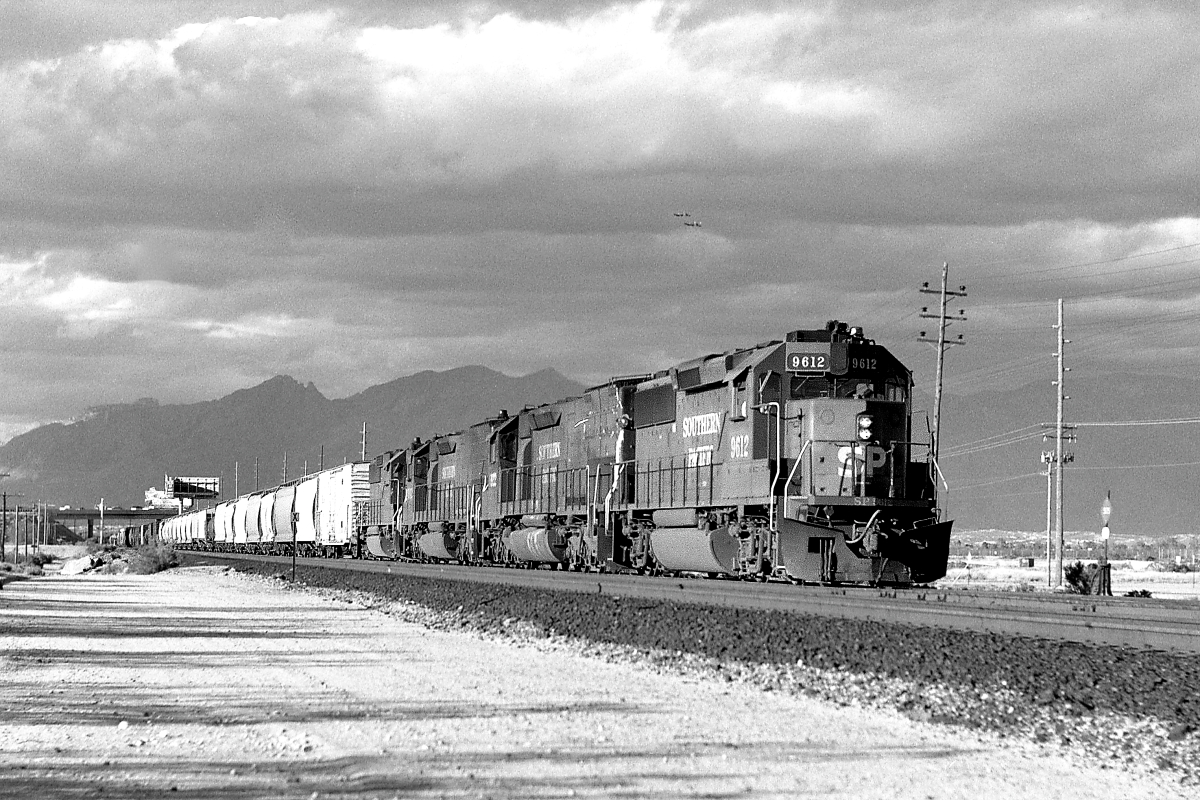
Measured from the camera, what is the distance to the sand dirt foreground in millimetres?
9266

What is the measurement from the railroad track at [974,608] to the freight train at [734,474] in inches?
50.6

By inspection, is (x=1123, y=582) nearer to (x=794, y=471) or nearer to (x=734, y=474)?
→ (x=734, y=474)

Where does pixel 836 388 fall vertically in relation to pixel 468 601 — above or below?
above

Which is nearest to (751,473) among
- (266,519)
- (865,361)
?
(865,361)

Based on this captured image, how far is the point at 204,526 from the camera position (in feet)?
350

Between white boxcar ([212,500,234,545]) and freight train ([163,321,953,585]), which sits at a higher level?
freight train ([163,321,953,585])

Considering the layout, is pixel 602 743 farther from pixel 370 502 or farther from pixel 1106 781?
pixel 370 502

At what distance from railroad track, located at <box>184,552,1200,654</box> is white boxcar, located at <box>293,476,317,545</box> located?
43951 millimetres

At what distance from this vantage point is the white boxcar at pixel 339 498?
62.5 m

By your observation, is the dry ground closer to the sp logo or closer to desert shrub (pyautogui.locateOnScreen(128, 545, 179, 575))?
the sp logo

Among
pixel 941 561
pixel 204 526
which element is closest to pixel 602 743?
pixel 941 561

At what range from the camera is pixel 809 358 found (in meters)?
25.5

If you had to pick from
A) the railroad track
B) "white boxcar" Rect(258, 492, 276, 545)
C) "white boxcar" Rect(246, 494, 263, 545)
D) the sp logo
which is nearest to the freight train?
the sp logo

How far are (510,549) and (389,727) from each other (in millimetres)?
29520
